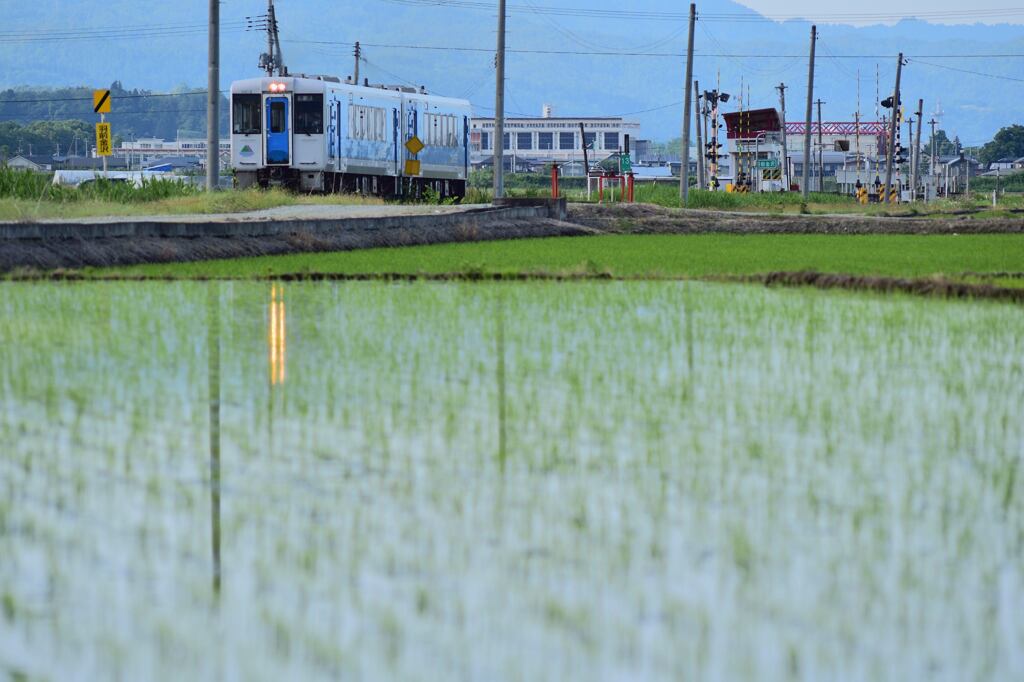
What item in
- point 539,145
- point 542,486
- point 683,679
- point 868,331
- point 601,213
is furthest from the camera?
point 539,145

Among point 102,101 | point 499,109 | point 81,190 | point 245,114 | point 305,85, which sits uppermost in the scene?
point 305,85

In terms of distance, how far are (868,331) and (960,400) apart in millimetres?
2960

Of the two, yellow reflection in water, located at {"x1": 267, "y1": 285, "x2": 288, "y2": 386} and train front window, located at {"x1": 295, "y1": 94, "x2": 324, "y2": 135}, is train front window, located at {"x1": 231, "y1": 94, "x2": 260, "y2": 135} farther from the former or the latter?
yellow reflection in water, located at {"x1": 267, "y1": 285, "x2": 288, "y2": 386}

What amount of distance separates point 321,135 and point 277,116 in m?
1.29

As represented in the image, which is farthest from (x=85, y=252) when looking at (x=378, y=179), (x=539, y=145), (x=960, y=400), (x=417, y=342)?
(x=539, y=145)

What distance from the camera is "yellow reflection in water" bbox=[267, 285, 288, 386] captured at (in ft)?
24.8

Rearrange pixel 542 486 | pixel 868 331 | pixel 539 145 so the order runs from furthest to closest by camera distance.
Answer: pixel 539 145 < pixel 868 331 < pixel 542 486

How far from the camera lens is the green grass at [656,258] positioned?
50.2 ft

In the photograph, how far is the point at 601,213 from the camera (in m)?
29.8

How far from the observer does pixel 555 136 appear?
194 metres

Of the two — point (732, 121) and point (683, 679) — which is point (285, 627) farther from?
point (732, 121)

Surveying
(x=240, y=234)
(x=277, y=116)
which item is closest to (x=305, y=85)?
(x=277, y=116)

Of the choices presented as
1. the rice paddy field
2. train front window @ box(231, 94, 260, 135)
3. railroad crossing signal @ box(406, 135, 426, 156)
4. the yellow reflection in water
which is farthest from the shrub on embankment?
the yellow reflection in water

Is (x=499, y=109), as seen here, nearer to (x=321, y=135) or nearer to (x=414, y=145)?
(x=414, y=145)
